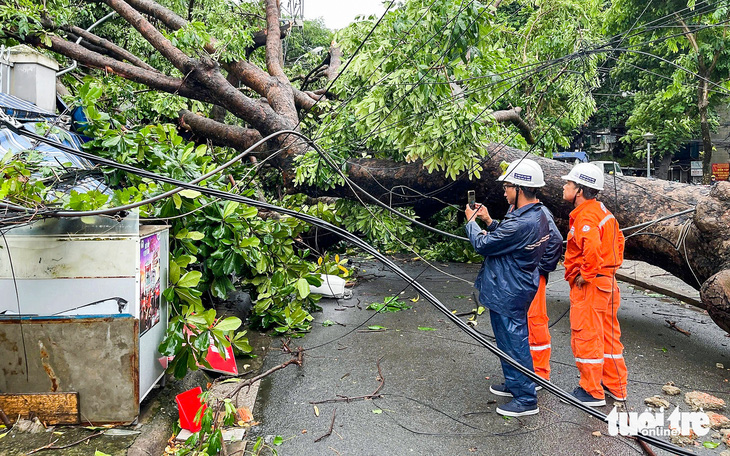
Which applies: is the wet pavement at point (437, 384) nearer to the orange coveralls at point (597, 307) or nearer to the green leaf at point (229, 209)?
the orange coveralls at point (597, 307)

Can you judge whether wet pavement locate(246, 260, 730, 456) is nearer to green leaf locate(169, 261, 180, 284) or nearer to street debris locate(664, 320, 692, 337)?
street debris locate(664, 320, 692, 337)

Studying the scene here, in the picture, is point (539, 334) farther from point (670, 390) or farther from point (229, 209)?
point (229, 209)

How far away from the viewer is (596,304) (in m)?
3.78

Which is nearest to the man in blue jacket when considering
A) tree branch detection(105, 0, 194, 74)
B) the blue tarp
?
the blue tarp

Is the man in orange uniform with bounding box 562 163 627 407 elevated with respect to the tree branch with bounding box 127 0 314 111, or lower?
lower

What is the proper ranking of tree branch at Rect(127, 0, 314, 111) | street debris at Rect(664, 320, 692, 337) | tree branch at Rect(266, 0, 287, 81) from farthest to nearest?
tree branch at Rect(266, 0, 287, 81) → tree branch at Rect(127, 0, 314, 111) → street debris at Rect(664, 320, 692, 337)

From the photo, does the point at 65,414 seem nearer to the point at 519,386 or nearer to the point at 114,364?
the point at 114,364

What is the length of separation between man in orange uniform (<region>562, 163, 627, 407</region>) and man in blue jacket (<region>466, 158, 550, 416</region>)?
1.06ft

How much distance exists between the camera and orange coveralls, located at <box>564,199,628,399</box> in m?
3.72

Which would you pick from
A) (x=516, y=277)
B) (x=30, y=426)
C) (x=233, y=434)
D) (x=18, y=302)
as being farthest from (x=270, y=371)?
(x=516, y=277)

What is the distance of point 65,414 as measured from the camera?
3.15 m

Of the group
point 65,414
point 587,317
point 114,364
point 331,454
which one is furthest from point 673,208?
point 65,414

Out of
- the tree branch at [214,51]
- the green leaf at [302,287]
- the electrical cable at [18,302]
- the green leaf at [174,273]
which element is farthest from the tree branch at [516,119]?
the electrical cable at [18,302]

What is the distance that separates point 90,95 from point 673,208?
5634 millimetres
